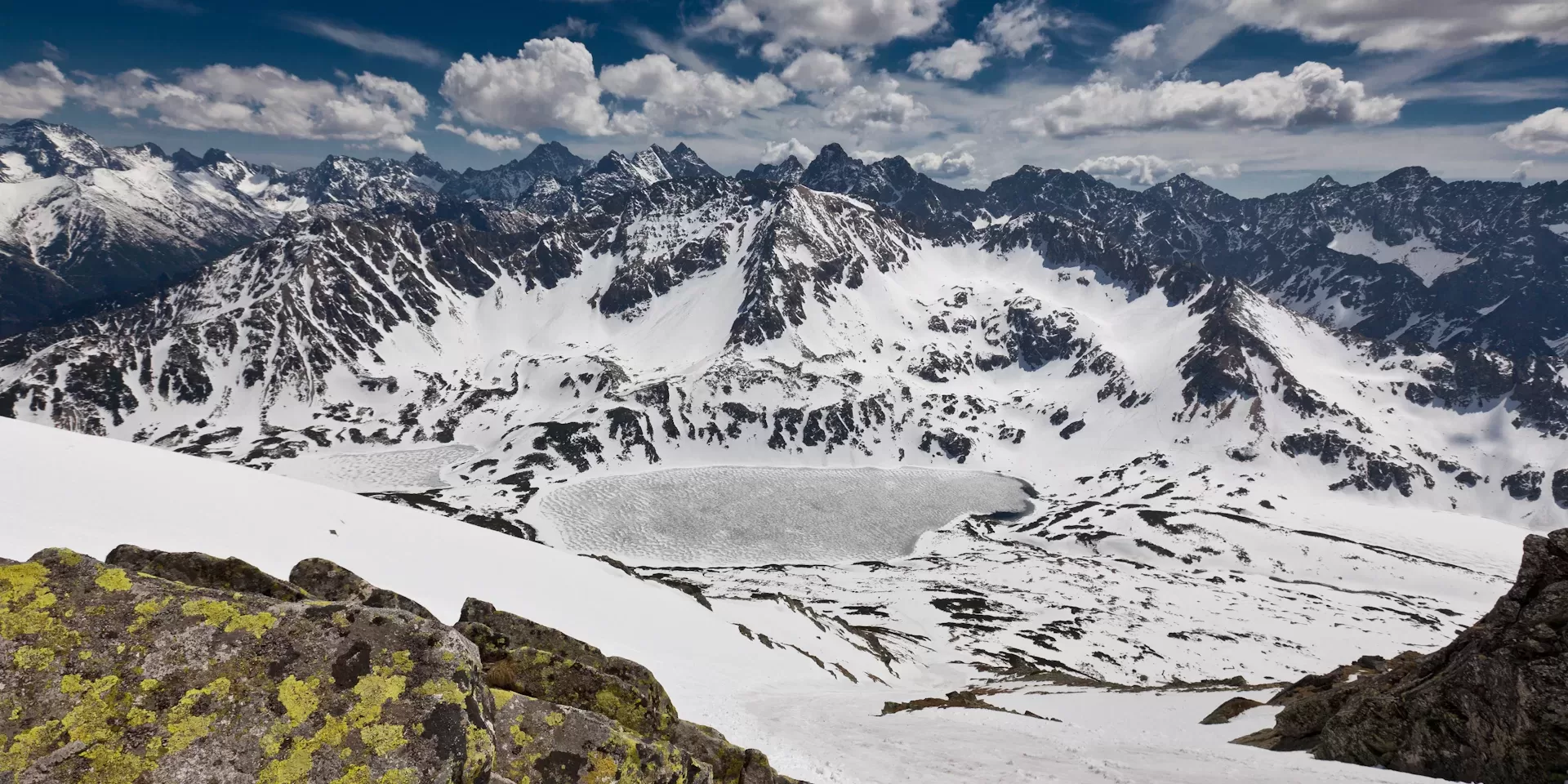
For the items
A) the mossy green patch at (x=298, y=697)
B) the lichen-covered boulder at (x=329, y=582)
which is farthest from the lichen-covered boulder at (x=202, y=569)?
the mossy green patch at (x=298, y=697)

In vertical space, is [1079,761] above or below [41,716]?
below

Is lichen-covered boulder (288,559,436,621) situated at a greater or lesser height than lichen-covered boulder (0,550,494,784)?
lesser

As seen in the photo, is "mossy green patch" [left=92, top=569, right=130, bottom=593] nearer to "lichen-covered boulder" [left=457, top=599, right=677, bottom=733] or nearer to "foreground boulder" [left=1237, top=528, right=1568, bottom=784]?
"lichen-covered boulder" [left=457, top=599, right=677, bottom=733]

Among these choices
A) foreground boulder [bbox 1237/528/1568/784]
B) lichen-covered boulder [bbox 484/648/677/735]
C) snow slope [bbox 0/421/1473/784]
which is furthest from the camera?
snow slope [bbox 0/421/1473/784]

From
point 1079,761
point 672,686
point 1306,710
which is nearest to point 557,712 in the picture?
point 1079,761

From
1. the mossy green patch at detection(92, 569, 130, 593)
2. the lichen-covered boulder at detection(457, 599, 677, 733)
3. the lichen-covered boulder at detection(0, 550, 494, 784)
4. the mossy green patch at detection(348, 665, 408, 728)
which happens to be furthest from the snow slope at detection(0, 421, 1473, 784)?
the mossy green patch at detection(92, 569, 130, 593)

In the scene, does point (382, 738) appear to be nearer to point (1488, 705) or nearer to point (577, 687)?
point (577, 687)

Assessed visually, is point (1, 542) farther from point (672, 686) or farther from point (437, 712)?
point (672, 686)
